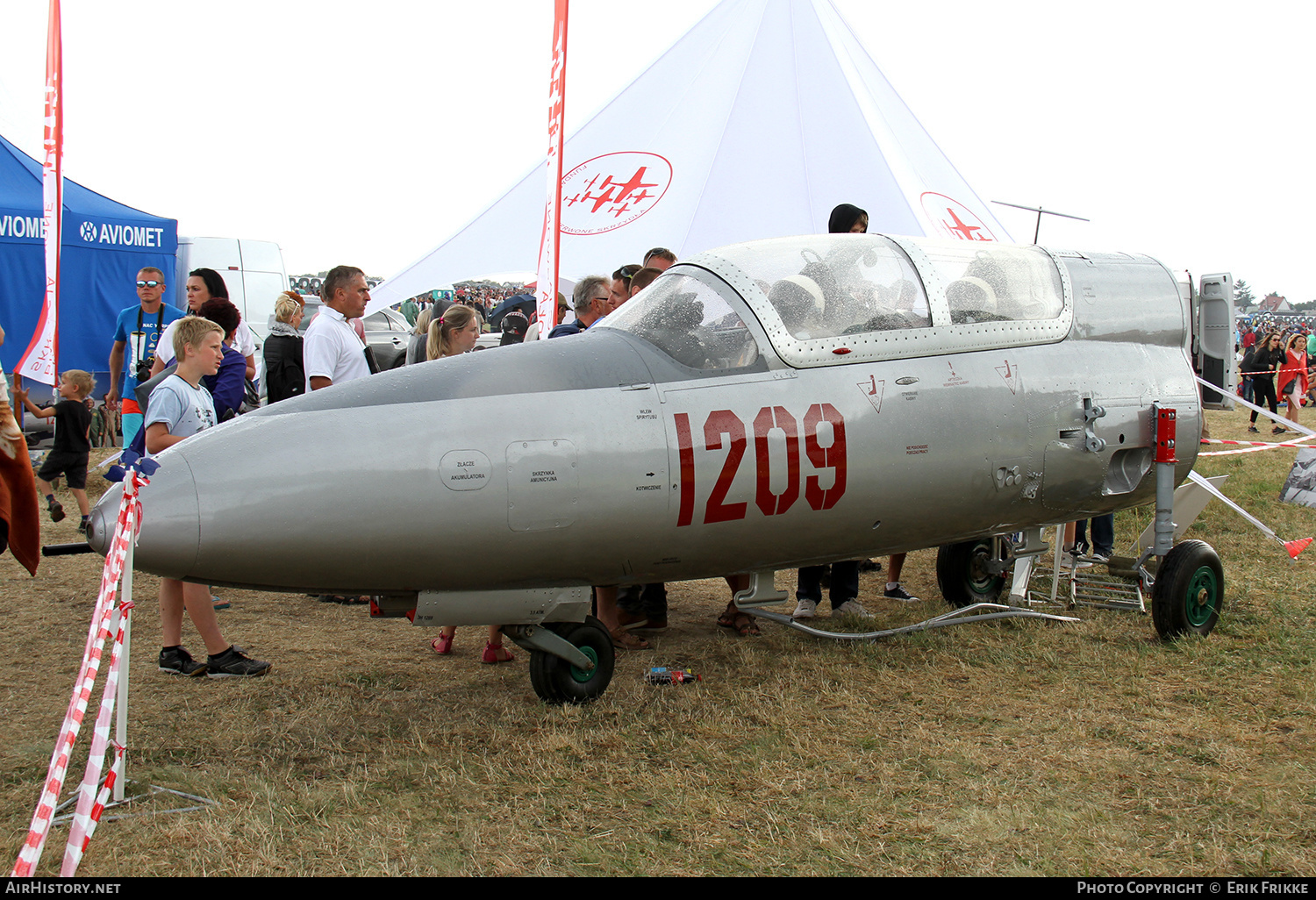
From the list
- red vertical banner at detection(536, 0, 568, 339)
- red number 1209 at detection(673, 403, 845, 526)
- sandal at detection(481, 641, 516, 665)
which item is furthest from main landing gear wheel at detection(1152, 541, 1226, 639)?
red vertical banner at detection(536, 0, 568, 339)

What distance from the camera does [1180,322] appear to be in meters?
5.81

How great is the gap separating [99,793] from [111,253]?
13.7 meters

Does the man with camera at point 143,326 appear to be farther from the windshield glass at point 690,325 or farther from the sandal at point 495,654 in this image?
the windshield glass at point 690,325

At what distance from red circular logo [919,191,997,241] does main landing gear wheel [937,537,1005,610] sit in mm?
5774

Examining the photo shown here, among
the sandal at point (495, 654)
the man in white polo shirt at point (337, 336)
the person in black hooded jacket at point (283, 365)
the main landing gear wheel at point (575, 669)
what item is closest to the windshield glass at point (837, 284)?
the main landing gear wheel at point (575, 669)

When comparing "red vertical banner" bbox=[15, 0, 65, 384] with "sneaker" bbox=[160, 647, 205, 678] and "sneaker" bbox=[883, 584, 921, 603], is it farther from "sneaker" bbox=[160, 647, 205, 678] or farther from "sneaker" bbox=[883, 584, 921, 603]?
"sneaker" bbox=[883, 584, 921, 603]

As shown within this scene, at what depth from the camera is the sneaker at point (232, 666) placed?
518 cm

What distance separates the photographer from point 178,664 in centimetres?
516

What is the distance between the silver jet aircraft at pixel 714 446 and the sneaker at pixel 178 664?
1.72 m

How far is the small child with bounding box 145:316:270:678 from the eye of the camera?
15.9 ft

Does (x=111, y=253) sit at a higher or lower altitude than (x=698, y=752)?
higher

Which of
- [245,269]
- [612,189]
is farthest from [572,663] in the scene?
[245,269]

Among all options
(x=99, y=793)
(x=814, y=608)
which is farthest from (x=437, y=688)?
(x=814, y=608)

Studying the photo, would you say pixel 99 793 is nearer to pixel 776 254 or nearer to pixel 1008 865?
pixel 1008 865
